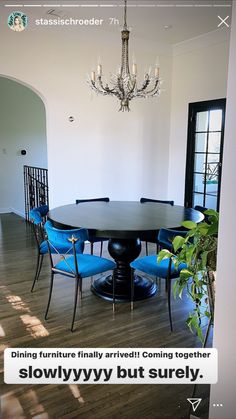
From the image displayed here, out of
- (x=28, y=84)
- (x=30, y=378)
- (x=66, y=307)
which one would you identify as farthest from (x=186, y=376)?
(x=28, y=84)

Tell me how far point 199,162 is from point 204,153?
7.1 inches

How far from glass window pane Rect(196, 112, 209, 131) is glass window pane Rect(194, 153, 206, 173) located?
0.43m

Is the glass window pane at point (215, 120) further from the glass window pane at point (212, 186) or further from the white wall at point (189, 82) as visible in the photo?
the glass window pane at point (212, 186)

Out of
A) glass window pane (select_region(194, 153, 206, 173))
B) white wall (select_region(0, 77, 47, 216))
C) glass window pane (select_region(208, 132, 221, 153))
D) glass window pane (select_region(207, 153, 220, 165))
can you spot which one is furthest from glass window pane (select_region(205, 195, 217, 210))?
white wall (select_region(0, 77, 47, 216))

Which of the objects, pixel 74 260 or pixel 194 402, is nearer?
pixel 194 402

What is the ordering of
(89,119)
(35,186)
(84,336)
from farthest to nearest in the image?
1. (35,186)
2. (89,119)
3. (84,336)

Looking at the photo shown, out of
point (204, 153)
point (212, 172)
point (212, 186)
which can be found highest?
point (204, 153)

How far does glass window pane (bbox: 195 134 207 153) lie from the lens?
5452 mm

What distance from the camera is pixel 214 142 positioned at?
5.30m

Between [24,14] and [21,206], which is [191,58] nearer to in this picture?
[24,14]

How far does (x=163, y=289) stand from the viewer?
3.56m

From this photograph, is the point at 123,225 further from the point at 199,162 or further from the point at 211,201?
the point at 199,162

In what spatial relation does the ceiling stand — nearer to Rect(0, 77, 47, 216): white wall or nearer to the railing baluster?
the railing baluster

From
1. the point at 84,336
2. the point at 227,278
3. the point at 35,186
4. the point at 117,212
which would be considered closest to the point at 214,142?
the point at 117,212
